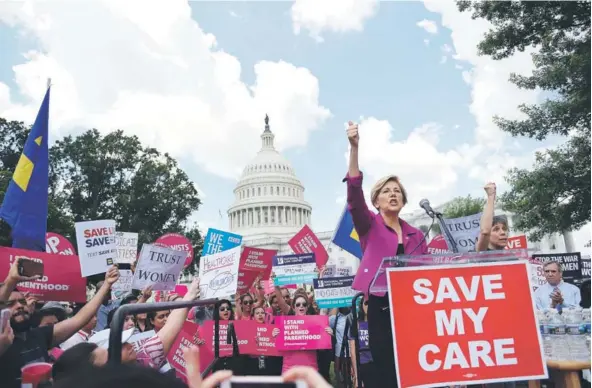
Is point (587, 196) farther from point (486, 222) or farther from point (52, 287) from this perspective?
point (52, 287)

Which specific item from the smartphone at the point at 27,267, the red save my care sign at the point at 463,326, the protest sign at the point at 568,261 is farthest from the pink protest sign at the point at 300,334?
the protest sign at the point at 568,261

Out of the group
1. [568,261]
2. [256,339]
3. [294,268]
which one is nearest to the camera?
[256,339]

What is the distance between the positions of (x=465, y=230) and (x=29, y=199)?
5.88 meters

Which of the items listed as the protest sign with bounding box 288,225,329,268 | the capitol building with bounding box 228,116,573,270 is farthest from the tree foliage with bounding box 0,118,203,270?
the capitol building with bounding box 228,116,573,270

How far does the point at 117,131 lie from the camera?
3788cm

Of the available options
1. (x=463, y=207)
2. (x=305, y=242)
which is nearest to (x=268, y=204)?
(x=463, y=207)

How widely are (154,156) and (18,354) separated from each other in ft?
121

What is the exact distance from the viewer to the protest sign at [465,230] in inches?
284

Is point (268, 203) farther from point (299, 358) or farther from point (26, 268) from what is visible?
point (26, 268)

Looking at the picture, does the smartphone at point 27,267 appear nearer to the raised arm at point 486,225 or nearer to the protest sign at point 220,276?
the protest sign at point 220,276

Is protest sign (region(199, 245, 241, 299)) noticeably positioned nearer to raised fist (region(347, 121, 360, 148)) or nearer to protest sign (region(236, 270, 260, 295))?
raised fist (region(347, 121, 360, 148))

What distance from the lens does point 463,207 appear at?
5638cm

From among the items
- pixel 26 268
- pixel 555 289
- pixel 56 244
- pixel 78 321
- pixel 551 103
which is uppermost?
pixel 551 103

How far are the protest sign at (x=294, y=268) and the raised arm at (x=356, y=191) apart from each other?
797cm
